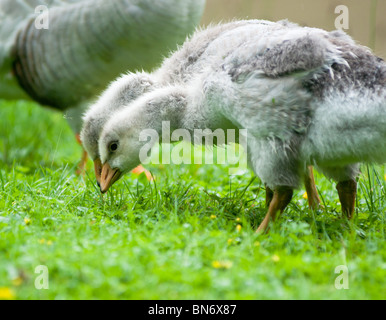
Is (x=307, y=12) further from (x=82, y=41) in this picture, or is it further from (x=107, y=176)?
(x=107, y=176)

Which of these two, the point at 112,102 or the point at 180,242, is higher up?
the point at 112,102

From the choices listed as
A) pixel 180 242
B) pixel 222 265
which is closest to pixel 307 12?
pixel 180 242

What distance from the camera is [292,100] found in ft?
9.95

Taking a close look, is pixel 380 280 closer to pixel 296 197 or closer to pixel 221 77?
pixel 221 77

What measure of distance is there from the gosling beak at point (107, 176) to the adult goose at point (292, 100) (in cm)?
61

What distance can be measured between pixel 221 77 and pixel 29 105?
455cm

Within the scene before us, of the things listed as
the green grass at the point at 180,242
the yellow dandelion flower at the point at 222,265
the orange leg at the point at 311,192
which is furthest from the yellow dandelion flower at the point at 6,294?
the orange leg at the point at 311,192

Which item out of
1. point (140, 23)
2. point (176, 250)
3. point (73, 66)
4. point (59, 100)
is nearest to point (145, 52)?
point (140, 23)

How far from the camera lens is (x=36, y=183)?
407cm

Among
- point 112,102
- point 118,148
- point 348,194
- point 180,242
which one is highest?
point 112,102

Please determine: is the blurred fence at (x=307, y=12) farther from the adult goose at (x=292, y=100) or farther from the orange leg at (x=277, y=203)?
the orange leg at (x=277, y=203)

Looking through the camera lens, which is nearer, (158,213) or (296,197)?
(158,213)

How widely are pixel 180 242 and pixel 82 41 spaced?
2404mm

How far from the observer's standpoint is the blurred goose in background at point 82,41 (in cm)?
Result: 456
